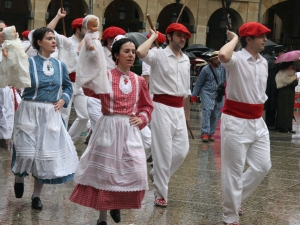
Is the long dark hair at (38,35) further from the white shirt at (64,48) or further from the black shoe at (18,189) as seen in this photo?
the black shoe at (18,189)

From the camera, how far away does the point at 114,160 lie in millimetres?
6516

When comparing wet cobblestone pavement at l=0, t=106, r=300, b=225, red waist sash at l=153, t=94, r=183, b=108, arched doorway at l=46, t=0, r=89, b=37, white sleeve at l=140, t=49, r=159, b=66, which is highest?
arched doorway at l=46, t=0, r=89, b=37

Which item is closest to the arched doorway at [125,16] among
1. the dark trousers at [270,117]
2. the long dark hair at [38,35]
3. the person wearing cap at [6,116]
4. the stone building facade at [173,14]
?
the stone building facade at [173,14]

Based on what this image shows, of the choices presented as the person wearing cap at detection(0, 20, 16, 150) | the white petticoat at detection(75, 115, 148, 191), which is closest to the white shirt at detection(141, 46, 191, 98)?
the white petticoat at detection(75, 115, 148, 191)

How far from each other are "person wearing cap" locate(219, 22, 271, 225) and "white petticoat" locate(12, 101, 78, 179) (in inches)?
64.0

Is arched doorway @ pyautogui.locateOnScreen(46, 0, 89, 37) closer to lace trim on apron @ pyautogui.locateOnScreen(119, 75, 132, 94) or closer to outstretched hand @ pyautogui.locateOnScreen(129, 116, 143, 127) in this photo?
lace trim on apron @ pyautogui.locateOnScreen(119, 75, 132, 94)

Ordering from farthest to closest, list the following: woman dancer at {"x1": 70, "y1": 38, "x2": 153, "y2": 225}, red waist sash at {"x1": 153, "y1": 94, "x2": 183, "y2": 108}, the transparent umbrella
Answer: the transparent umbrella
red waist sash at {"x1": 153, "y1": 94, "x2": 183, "y2": 108}
woman dancer at {"x1": 70, "y1": 38, "x2": 153, "y2": 225}

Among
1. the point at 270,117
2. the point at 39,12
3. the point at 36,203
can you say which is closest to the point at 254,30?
the point at 36,203

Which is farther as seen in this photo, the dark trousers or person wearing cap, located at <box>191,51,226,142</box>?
the dark trousers

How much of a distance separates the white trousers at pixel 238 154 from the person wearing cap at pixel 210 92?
7516 millimetres

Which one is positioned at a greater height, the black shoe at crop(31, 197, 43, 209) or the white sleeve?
the white sleeve

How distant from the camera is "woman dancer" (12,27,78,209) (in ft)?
24.4

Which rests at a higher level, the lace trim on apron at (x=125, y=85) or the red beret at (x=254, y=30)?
the red beret at (x=254, y=30)

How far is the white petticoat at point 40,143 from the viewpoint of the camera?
7418 millimetres
